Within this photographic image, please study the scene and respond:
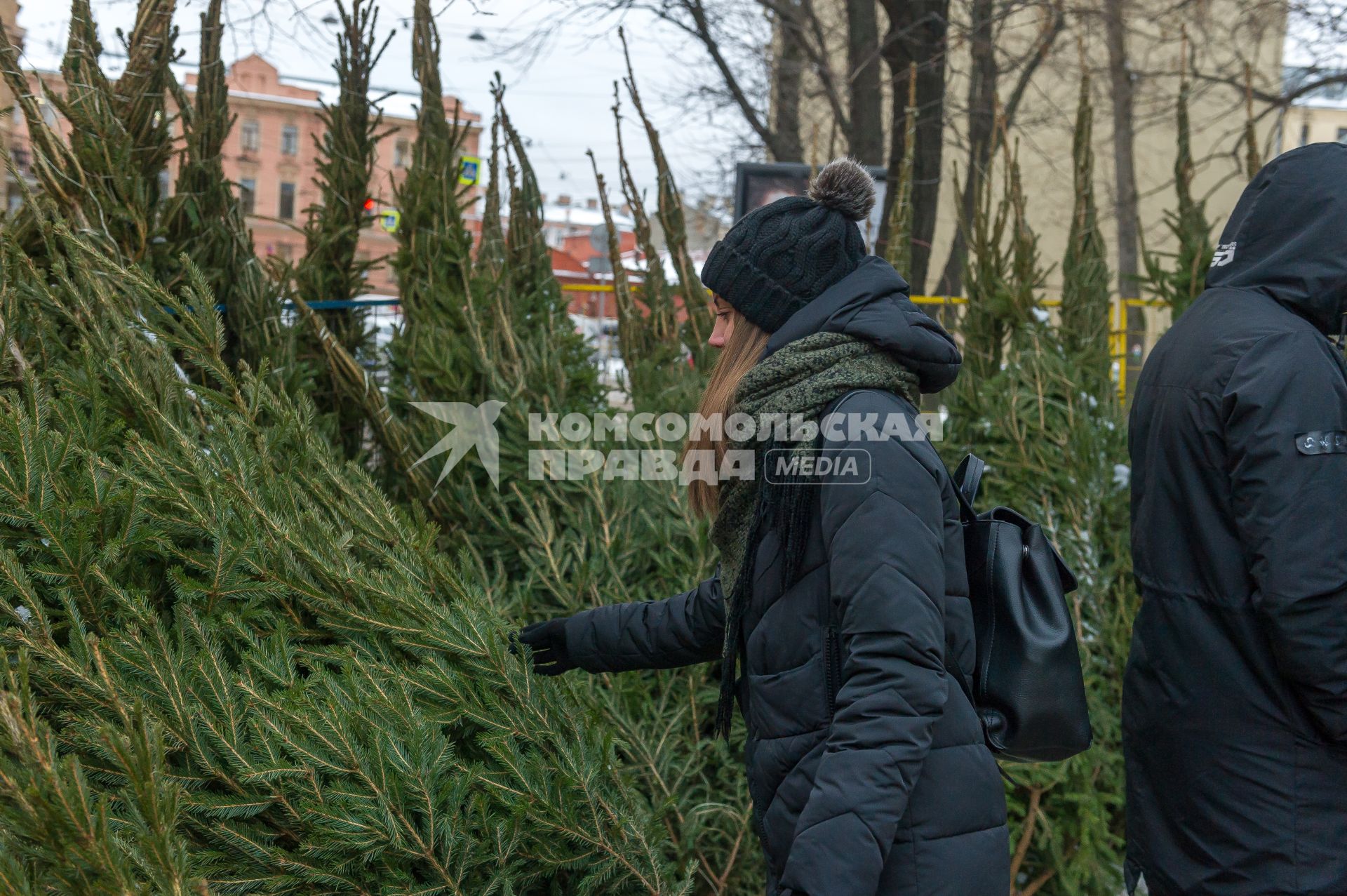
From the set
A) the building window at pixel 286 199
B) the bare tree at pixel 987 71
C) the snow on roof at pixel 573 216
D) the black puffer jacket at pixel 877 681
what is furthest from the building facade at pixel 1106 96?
the building window at pixel 286 199

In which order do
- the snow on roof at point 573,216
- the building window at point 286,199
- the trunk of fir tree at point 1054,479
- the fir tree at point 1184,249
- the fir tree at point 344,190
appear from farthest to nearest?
the building window at point 286,199, the snow on roof at point 573,216, the fir tree at point 1184,249, the fir tree at point 344,190, the trunk of fir tree at point 1054,479

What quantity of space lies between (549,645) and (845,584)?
0.87 meters

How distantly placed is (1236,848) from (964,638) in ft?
2.44

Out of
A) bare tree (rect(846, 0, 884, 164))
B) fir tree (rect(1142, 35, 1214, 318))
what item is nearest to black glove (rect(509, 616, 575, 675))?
fir tree (rect(1142, 35, 1214, 318))

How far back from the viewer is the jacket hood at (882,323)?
168 centimetres

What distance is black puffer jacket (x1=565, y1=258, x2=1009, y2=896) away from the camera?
1455 mm

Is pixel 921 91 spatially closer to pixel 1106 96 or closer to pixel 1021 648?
pixel 1021 648

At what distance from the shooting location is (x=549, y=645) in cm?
220

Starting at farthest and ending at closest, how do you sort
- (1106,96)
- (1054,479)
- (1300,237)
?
1. (1106,96)
2. (1054,479)
3. (1300,237)

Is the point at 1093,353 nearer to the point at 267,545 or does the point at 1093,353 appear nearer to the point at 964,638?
the point at 964,638

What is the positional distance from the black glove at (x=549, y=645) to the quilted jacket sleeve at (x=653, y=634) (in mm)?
23

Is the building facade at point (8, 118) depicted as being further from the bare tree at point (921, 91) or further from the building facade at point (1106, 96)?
the bare tree at point (921, 91)

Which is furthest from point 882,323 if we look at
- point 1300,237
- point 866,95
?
point 866,95

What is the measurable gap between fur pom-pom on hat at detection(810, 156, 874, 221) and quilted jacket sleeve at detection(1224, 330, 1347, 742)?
0.77 metres
